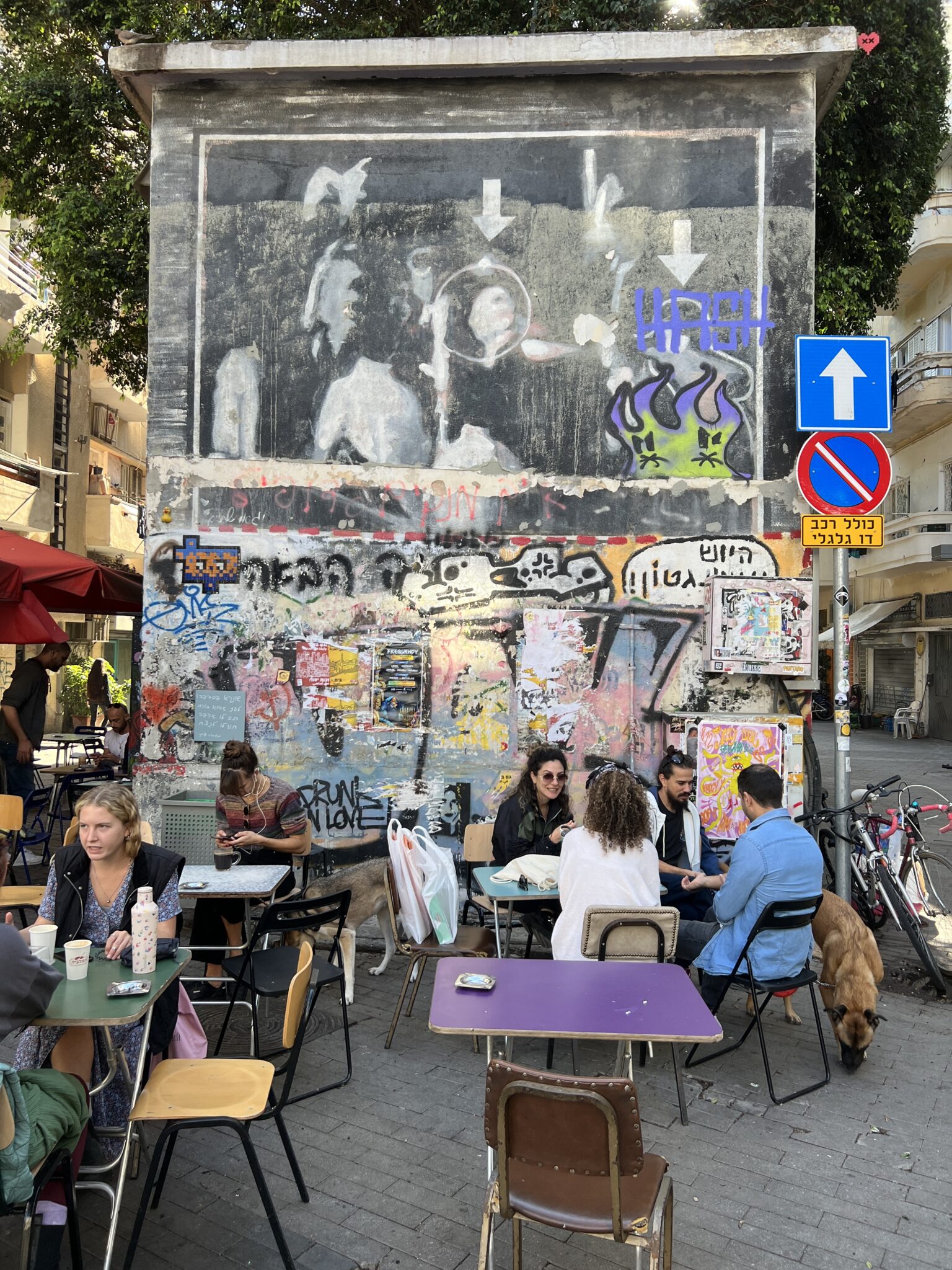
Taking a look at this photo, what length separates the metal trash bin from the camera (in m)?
7.52

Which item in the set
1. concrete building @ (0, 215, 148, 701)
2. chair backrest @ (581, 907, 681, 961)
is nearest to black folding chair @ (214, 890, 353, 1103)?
chair backrest @ (581, 907, 681, 961)

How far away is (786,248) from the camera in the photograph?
823 centimetres

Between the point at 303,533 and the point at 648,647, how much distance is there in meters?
3.10

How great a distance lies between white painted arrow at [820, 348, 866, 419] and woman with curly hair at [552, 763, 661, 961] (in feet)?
12.1

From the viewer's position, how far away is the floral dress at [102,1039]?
12.1ft

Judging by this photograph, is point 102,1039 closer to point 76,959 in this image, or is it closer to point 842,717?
point 76,959

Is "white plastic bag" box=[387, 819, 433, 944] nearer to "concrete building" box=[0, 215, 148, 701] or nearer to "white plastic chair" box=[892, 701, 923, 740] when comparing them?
"concrete building" box=[0, 215, 148, 701]

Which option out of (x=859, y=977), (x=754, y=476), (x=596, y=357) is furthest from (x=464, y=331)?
(x=859, y=977)

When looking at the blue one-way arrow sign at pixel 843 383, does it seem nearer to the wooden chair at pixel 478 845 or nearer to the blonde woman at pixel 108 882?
the wooden chair at pixel 478 845

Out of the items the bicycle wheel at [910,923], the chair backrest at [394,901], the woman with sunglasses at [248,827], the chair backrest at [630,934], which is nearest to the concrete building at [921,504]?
the bicycle wheel at [910,923]

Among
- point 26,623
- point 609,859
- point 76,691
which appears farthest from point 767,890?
point 76,691

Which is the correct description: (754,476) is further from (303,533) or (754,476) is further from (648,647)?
(303,533)

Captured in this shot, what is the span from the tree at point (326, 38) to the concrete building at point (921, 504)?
459 inches

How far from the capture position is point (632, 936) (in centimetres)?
462
